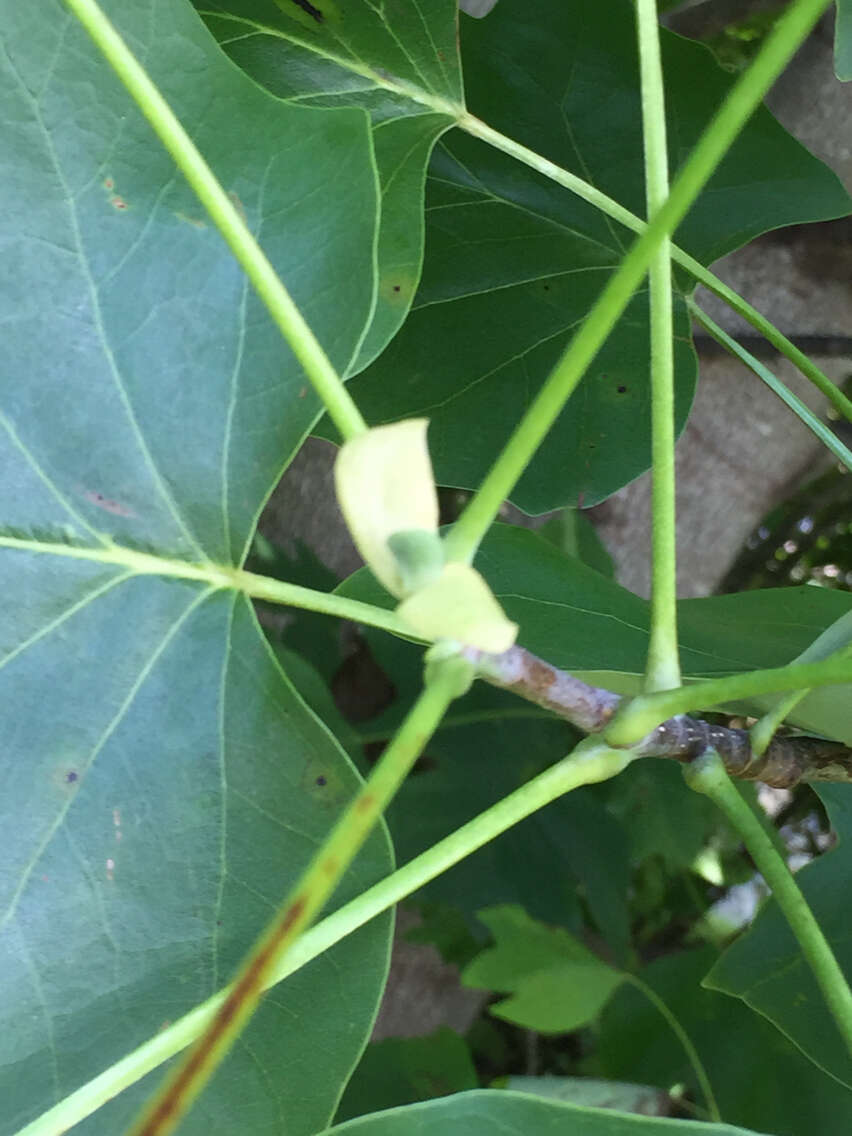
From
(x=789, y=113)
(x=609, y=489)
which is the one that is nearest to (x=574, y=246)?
(x=609, y=489)

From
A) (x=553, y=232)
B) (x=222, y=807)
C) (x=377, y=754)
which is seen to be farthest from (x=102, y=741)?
(x=377, y=754)

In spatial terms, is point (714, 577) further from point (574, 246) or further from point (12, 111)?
point (12, 111)

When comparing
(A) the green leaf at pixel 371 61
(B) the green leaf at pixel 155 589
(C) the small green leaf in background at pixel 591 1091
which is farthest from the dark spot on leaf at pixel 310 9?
(C) the small green leaf in background at pixel 591 1091

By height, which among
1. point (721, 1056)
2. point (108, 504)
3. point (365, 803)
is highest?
point (108, 504)

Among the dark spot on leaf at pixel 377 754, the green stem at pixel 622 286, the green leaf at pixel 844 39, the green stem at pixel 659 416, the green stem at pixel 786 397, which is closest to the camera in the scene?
the green stem at pixel 622 286

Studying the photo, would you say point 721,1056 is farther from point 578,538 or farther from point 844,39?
point 844,39

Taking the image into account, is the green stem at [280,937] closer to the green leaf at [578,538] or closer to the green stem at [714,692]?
the green stem at [714,692]

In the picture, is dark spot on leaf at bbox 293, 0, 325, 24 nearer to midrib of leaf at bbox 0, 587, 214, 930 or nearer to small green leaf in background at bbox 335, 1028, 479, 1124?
midrib of leaf at bbox 0, 587, 214, 930
